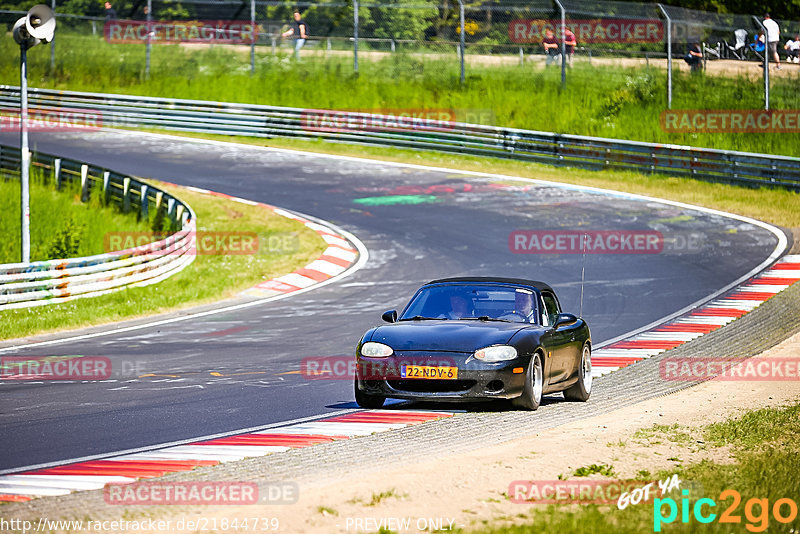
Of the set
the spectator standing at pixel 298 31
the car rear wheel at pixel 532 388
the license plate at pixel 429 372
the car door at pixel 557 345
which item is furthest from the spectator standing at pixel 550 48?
the license plate at pixel 429 372

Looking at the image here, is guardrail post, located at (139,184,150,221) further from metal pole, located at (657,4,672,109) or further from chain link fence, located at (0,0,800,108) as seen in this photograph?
metal pole, located at (657,4,672,109)

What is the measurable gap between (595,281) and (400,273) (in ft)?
12.0

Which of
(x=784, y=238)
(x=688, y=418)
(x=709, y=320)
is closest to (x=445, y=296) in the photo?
(x=688, y=418)

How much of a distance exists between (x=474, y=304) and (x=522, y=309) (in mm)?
488

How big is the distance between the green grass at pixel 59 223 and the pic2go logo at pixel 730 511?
18098 mm

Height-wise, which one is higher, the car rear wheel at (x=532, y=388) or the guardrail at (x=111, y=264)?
the car rear wheel at (x=532, y=388)

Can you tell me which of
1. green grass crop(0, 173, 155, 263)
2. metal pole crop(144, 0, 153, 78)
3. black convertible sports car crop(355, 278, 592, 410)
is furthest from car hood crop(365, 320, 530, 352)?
metal pole crop(144, 0, 153, 78)

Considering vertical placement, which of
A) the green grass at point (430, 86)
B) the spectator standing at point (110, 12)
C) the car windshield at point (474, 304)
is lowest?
the car windshield at point (474, 304)

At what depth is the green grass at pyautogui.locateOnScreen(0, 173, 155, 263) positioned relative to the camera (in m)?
23.8

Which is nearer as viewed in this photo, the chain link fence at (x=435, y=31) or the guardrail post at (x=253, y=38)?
the chain link fence at (x=435, y=31)

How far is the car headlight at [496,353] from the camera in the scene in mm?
10703

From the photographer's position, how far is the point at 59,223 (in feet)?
86.1

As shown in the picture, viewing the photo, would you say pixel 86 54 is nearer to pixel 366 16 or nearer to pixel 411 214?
pixel 366 16

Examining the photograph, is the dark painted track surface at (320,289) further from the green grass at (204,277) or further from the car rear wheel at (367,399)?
the green grass at (204,277)
